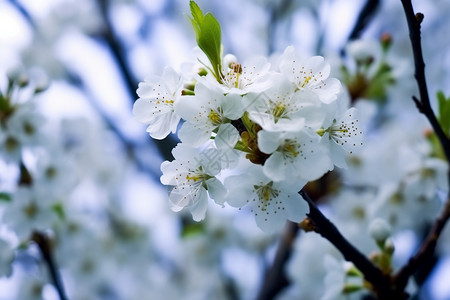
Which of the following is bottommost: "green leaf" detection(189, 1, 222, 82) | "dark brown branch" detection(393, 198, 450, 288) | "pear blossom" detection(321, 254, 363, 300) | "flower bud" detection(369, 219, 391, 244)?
"pear blossom" detection(321, 254, 363, 300)

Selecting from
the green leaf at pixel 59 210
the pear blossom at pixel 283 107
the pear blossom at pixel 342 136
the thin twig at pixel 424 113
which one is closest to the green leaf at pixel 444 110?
the thin twig at pixel 424 113

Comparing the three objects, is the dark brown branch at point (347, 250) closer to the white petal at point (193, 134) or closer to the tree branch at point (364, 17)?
the white petal at point (193, 134)

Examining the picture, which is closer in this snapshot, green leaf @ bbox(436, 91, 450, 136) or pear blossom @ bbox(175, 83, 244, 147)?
pear blossom @ bbox(175, 83, 244, 147)

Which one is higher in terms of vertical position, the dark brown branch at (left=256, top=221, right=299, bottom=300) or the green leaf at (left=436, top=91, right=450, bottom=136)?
the green leaf at (left=436, top=91, right=450, bottom=136)

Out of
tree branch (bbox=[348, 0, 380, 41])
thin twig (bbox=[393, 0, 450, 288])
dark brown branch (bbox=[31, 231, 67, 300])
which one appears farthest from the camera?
tree branch (bbox=[348, 0, 380, 41])

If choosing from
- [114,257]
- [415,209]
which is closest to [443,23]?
[415,209]

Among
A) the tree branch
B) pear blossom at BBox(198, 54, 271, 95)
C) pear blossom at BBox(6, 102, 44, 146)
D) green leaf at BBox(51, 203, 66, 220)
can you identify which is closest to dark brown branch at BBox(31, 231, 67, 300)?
green leaf at BBox(51, 203, 66, 220)

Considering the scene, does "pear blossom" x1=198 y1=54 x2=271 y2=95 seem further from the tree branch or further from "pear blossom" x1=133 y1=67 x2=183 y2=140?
the tree branch
